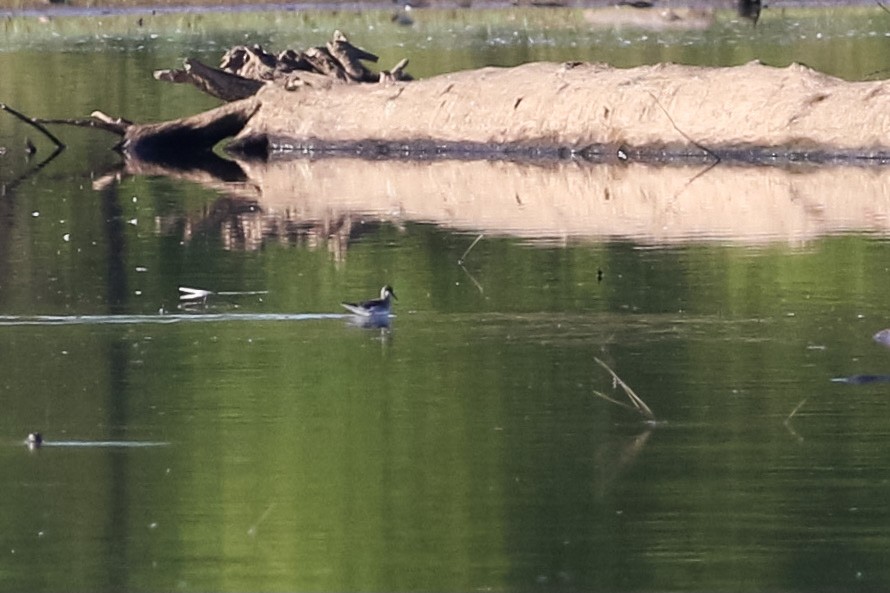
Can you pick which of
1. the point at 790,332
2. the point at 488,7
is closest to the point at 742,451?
the point at 790,332

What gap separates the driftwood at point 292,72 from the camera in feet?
89.7

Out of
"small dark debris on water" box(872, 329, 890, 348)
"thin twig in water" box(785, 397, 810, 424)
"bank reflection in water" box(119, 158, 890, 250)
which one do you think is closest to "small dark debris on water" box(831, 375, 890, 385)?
"thin twig in water" box(785, 397, 810, 424)

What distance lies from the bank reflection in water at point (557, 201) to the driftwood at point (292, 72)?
4.48ft

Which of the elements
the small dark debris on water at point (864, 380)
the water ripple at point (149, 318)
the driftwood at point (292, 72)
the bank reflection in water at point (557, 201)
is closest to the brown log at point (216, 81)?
the driftwood at point (292, 72)

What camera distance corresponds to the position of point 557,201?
21766 mm

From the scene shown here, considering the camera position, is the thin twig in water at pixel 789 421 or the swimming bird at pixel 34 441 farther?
the swimming bird at pixel 34 441

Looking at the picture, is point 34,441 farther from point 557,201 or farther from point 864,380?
point 557,201

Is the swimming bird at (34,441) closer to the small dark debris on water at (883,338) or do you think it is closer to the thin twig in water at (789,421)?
the thin twig in water at (789,421)

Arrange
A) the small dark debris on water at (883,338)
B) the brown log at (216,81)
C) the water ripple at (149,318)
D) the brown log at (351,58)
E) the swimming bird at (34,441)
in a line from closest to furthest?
the swimming bird at (34,441) < the small dark debris on water at (883,338) < the water ripple at (149,318) < the brown log at (216,81) < the brown log at (351,58)

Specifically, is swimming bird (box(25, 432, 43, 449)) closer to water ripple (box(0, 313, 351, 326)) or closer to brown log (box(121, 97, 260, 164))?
water ripple (box(0, 313, 351, 326))

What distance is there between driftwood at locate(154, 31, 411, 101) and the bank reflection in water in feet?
4.48

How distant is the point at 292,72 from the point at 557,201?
21.5ft

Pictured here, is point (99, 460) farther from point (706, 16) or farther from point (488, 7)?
point (488, 7)

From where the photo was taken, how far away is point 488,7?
6275 centimetres
